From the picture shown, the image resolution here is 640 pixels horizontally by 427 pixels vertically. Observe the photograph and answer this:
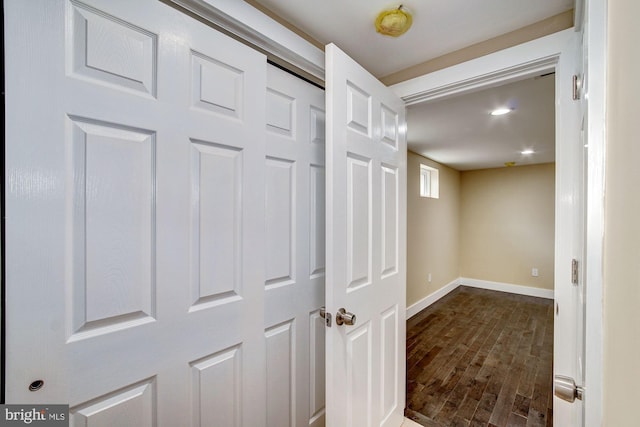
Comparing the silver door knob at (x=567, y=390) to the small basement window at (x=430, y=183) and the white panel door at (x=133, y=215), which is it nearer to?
the white panel door at (x=133, y=215)

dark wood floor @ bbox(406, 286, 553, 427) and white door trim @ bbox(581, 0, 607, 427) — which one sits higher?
white door trim @ bbox(581, 0, 607, 427)

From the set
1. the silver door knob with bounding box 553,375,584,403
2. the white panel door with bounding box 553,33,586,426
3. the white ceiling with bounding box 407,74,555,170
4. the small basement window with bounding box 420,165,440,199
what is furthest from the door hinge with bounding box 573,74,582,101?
the small basement window with bounding box 420,165,440,199

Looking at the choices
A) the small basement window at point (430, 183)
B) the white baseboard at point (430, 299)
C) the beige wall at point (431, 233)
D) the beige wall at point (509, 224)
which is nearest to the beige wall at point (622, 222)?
the beige wall at point (431, 233)

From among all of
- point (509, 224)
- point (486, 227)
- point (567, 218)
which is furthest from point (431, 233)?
point (567, 218)

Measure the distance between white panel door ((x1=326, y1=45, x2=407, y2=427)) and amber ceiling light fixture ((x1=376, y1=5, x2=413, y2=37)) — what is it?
0.20 metres

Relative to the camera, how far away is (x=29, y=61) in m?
0.67

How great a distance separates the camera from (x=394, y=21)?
1.18 metres

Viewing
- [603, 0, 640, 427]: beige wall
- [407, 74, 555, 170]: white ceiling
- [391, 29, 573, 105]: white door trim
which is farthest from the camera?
[407, 74, 555, 170]: white ceiling

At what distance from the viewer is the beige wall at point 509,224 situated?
15.2ft

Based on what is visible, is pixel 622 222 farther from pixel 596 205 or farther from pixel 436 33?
pixel 436 33

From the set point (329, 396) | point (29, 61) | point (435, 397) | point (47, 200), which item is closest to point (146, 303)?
point (47, 200)

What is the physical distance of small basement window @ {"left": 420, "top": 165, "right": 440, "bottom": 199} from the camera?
4391 mm

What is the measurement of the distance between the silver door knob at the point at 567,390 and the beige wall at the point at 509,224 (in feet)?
16.0

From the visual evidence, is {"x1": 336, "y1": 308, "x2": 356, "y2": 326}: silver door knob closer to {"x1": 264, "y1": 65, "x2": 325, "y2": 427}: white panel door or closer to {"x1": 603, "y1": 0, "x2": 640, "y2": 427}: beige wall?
{"x1": 264, "y1": 65, "x2": 325, "y2": 427}: white panel door
